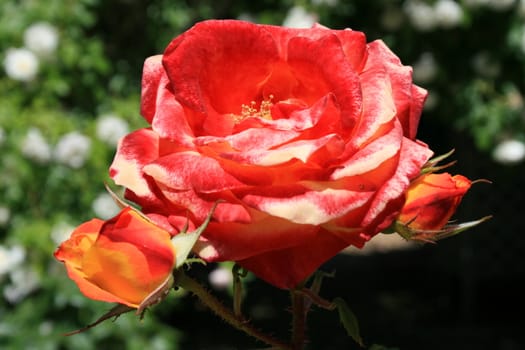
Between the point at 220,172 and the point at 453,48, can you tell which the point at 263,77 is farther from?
the point at 453,48

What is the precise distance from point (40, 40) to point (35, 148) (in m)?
0.47

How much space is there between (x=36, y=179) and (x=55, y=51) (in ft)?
1.72

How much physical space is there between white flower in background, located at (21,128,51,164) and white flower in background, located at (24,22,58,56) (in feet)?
1.23

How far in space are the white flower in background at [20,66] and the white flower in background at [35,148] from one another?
278 millimetres

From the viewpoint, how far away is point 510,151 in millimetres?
3447

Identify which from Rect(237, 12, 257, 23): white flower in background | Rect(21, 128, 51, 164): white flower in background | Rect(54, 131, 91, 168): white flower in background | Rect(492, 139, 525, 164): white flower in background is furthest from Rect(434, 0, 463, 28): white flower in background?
Rect(21, 128, 51, 164): white flower in background

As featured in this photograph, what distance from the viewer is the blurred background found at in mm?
2727

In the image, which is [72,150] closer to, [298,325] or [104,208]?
[104,208]

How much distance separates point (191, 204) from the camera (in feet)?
1.56

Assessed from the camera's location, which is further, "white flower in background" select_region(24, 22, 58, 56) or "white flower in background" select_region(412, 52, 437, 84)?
"white flower in background" select_region(412, 52, 437, 84)

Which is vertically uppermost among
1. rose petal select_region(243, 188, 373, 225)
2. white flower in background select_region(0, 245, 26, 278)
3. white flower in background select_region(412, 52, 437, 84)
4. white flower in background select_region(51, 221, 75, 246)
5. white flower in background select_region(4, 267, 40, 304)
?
rose petal select_region(243, 188, 373, 225)

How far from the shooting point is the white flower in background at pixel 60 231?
2689 mm

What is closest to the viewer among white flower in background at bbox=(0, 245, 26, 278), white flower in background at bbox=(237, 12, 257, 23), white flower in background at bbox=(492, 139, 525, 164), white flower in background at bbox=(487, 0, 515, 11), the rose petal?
the rose petal

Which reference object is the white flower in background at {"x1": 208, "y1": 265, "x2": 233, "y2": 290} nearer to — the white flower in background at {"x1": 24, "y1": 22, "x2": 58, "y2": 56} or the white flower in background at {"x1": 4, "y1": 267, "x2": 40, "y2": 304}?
the white flower in background at {"x1": 4, "y1": 267, "x2": 40, "y2": 304}
